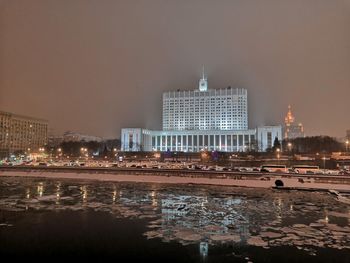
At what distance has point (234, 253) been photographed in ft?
51.9

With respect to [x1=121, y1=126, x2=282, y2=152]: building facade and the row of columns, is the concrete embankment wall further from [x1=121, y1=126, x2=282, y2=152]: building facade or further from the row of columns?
the row of columns

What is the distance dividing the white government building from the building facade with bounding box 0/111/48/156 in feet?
141

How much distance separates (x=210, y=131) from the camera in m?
180

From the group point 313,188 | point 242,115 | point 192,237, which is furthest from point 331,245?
point 242,115

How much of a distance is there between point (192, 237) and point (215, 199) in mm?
15718

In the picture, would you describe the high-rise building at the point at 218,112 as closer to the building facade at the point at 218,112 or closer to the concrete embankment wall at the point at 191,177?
the building facade at the point at 218,112

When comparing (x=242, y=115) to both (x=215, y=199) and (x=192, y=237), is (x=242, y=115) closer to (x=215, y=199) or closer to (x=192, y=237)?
(x=215, y=199)

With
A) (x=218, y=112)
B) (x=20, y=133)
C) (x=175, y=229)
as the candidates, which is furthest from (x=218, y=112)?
(x=175, y=229)

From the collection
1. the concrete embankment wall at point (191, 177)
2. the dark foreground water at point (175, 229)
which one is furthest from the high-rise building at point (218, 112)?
the dark foreground water at point (175, 229)

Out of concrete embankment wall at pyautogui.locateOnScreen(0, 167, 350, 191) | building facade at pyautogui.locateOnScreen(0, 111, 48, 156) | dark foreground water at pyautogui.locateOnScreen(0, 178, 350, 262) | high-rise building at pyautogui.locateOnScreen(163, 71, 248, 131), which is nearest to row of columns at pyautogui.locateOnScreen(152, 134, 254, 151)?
high-rise building at pyautogui.locateOnScreen(163, 71, 248, 131)

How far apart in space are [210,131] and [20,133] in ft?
314

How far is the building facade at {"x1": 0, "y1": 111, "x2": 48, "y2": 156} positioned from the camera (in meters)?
129

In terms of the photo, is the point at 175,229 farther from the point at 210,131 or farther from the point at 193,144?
the point at 210,131

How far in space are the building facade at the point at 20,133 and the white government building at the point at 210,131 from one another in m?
43.1
